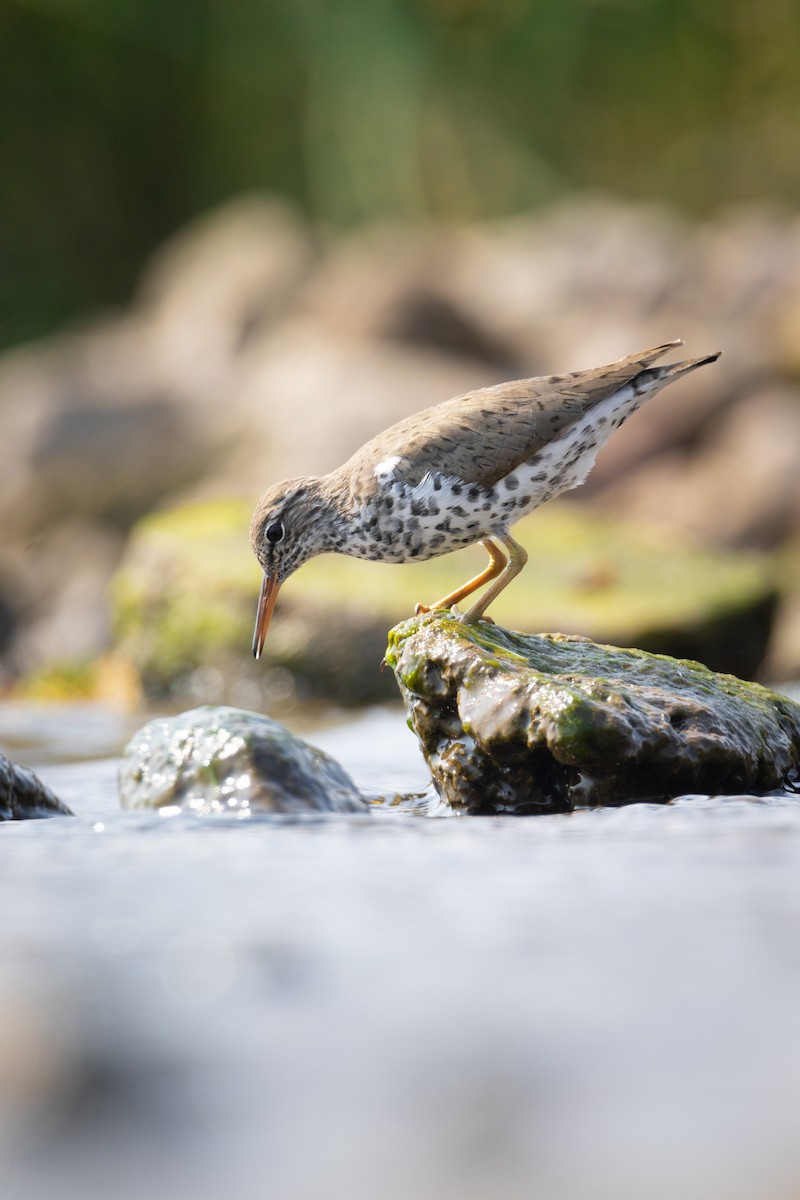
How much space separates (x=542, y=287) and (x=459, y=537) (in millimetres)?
14172

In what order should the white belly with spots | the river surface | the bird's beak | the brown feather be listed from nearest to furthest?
1. the river surface
2. the white belly with spots
3. the brown feather
4. the bird's beak

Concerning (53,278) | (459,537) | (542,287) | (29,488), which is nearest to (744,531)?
(542,287)

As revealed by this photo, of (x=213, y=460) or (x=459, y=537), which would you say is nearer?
(x=459, y=537)

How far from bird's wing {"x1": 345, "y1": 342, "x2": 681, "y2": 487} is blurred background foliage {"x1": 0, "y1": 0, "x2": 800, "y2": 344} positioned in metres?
16.6

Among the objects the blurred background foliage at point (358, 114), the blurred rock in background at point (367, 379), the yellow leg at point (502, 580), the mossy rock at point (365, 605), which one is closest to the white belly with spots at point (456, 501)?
the yellow leg at point (502, 580)

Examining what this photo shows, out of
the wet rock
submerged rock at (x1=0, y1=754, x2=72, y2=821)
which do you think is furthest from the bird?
submerged rock at (x1=0, y1=754, x2=72, y2=821)

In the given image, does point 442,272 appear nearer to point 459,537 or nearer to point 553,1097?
point 459,537

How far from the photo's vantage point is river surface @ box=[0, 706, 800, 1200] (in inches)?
117

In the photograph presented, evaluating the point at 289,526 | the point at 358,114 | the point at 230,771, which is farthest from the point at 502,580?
the point at 358,114

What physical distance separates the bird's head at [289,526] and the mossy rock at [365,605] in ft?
10.7

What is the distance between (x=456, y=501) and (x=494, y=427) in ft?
1.68

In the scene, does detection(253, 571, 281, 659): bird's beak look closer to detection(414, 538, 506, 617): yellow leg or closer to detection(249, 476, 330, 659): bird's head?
detection(249, 476, 330, 659): bird's head

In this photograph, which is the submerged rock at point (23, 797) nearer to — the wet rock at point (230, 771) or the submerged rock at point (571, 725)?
the wet rock at point (230, 771)

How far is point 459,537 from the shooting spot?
6.49 m
